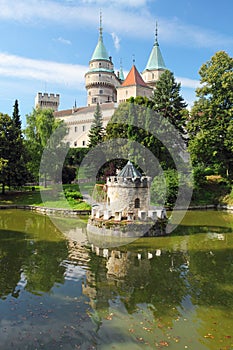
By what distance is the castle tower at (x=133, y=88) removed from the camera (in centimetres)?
6175

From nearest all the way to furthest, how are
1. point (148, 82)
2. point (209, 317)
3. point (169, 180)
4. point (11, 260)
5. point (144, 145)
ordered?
point (209, 317)
point (11, 260)
point (169, 180)
point (144, 145)
point (148, 82)

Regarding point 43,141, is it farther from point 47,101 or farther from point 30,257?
point 47,101

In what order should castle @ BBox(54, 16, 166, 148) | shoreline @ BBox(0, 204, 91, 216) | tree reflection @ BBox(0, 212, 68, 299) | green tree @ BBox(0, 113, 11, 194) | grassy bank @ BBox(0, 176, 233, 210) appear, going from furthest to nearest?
castle @ BBox(54, 16, 166, 148) → green tree @ BBox(0, 113, 11, 194) → grassy bank @ BBox(0, 176, 233, 210) → shoreline @ BBox(0, 204, 91, 216) → tree reflection @ BBox(0, 212, 68, 299)

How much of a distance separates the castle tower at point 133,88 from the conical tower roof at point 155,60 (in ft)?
20.1

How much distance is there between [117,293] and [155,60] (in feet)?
213

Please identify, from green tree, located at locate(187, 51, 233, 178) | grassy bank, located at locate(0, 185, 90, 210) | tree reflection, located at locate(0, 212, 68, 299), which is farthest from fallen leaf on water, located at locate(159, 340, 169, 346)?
green tree, located at locate(187, 51, 233, 178)

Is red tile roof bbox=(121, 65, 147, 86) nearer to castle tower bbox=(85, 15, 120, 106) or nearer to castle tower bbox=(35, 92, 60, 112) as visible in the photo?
castle tower bbox=(85, 15, 120, 106)

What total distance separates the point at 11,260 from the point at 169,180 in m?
19.5

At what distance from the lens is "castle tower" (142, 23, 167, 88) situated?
224ft

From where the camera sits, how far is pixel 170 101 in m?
38.6

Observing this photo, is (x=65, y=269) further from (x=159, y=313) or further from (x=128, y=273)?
(x=159, y=313)

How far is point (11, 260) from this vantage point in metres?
14.6

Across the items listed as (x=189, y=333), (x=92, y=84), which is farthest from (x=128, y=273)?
(x=92, y=84)

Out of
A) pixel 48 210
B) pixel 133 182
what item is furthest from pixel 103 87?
pixel 133 182
